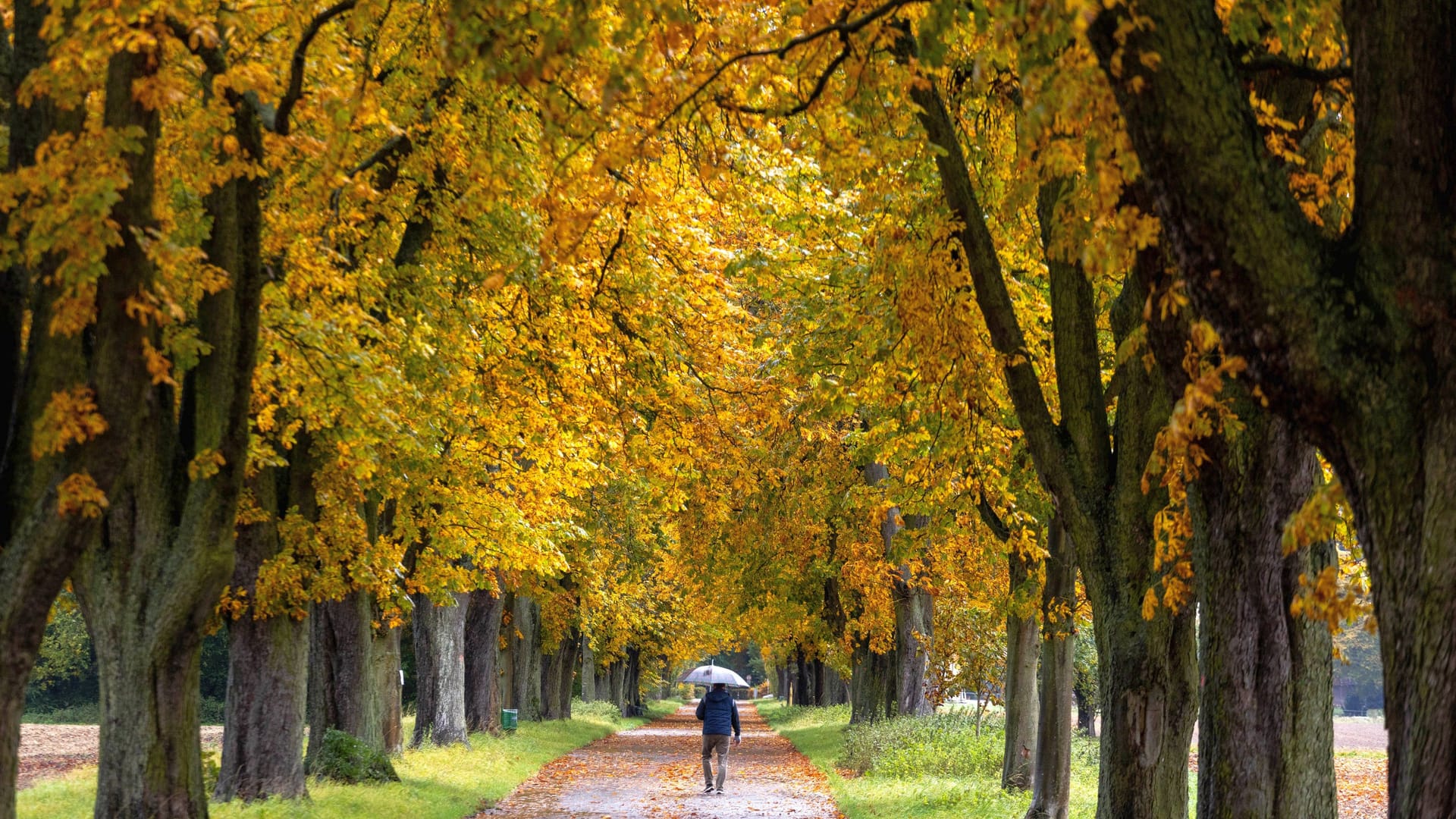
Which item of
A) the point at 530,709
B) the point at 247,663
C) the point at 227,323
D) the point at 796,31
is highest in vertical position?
the point at 796,31

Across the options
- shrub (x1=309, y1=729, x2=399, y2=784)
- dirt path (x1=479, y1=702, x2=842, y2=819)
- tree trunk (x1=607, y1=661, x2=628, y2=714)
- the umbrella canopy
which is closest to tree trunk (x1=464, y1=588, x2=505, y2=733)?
dirt path (x1=479, y1=702, x2=842, y2=819)

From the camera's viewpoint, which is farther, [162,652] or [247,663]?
[247,663]

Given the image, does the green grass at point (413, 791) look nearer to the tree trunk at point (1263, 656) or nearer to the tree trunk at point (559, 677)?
the tree trunk at point (1263, 656)

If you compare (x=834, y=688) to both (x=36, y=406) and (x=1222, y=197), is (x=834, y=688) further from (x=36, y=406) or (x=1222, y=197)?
(x=1222, y=197)

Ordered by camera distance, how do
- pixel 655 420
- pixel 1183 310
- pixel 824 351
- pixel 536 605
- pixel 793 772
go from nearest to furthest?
1. pixel 1183 310
2. pixel 824 351
3. pixel 655 420
4. pixel 793 772
5. pixel 536 605

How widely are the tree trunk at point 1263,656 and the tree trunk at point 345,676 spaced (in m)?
13.7

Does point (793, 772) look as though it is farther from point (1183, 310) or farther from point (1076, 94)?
point (1076, 94)

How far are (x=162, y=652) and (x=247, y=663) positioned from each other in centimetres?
540

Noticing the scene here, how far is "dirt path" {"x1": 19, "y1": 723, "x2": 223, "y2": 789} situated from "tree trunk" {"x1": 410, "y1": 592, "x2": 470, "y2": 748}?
13.0 ft

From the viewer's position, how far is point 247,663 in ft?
49.1

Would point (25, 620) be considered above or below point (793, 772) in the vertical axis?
above

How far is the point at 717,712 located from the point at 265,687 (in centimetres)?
775

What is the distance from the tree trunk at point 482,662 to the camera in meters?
32.2

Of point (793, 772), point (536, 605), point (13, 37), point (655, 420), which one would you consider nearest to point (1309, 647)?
point (13, 37)
